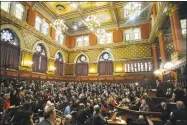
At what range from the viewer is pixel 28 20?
13773 mm

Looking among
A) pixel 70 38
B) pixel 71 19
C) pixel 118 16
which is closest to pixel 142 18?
pixel 118 16

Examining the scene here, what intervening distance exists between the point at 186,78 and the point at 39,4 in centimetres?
1435

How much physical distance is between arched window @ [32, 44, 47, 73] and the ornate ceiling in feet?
14.1

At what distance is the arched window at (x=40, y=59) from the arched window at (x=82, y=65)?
517cm

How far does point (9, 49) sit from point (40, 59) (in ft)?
12.2

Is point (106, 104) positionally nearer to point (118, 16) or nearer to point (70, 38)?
point (118, 16)

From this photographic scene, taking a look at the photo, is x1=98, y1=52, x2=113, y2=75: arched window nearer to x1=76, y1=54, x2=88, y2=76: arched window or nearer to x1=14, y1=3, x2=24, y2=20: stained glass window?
x1=76, y1=54, x2=88, y2=76: arched window

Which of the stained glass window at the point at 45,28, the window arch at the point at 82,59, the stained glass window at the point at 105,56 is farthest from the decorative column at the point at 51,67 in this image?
the stained glass window at the point at 105,56

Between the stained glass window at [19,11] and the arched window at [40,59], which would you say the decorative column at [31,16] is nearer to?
the stained glass window at [19,11]

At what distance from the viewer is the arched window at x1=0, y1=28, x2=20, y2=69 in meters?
11.7

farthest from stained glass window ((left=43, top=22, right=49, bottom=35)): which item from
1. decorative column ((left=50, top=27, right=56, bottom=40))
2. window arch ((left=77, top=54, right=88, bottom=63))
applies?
window arch ((left=77, top=54, right=88, bottom=63))

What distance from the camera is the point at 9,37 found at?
12.2 m

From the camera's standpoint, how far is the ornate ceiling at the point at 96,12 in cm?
1455

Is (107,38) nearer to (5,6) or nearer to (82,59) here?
(82,59)
